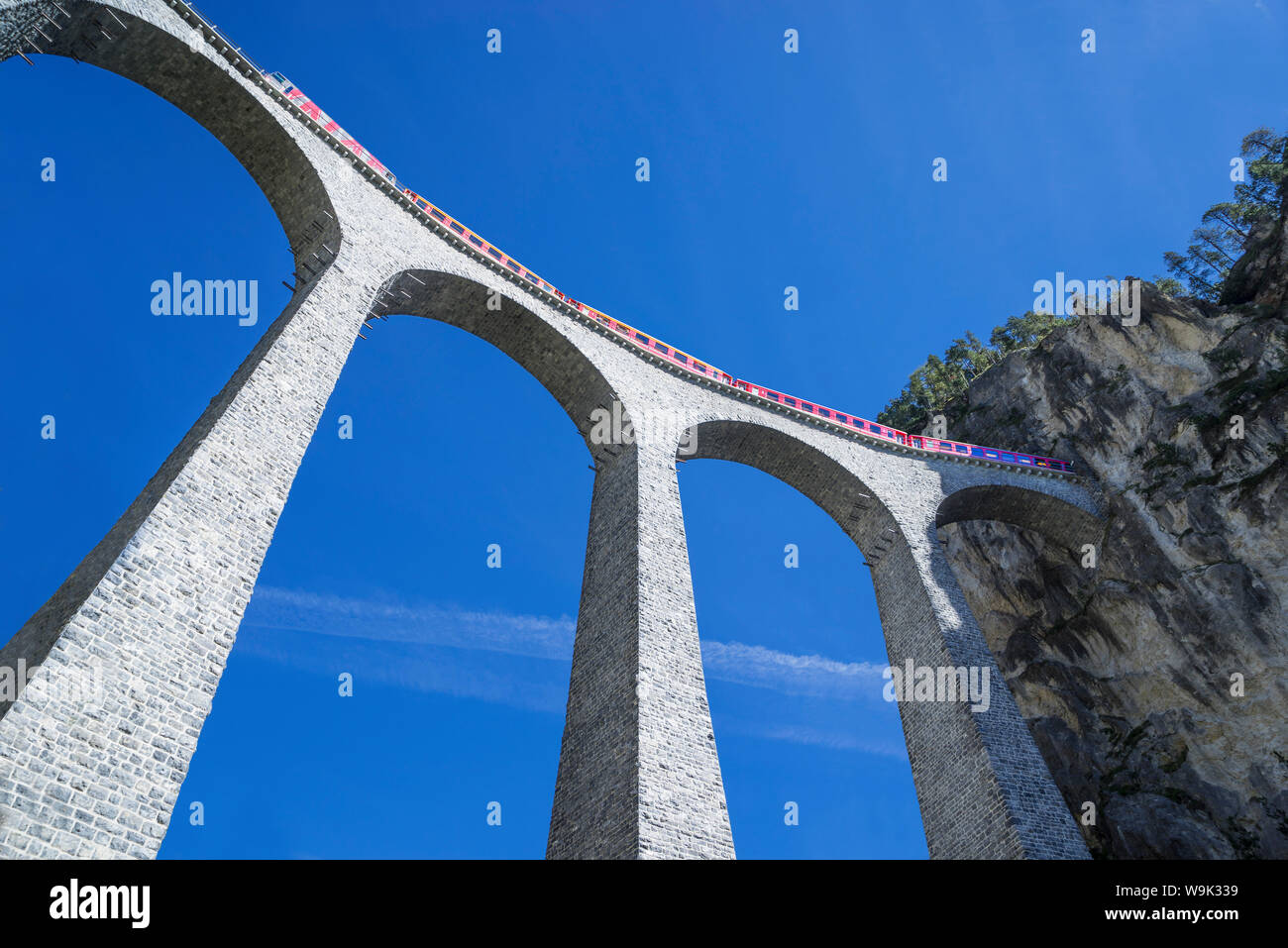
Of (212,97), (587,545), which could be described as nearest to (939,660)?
(587,545)

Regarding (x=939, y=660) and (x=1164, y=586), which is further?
(x=1164, y=586)

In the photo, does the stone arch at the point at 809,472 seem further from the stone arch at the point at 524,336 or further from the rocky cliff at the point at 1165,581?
the rocky cliff at the point at 1165,581

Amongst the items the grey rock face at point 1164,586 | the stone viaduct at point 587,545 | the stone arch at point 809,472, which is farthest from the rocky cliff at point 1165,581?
the stone arch at point 809,472

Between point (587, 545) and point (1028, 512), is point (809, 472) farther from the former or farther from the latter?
point (587, 545)

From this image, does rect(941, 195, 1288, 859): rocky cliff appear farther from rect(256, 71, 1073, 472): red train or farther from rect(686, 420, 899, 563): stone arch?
rect(686, 420, 899, 563): stone arch
